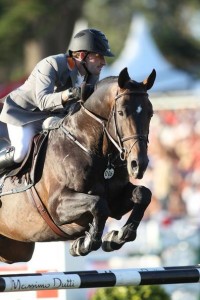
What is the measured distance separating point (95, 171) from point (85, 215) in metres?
0.29

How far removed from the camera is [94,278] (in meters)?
6.36

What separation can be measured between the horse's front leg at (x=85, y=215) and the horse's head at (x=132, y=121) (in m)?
0.35

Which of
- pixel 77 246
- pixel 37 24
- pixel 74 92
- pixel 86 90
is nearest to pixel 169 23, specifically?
pixel 37 24

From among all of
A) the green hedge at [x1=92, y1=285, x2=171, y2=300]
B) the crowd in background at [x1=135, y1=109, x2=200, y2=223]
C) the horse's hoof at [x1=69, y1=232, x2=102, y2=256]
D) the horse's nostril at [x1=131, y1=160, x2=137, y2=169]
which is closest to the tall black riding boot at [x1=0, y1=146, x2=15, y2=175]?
the horse's hoof at [x1=69, y1=232, x2=102, y2=256]

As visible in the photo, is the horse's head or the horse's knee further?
the horse's knee

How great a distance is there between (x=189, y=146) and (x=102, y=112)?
8.00 m

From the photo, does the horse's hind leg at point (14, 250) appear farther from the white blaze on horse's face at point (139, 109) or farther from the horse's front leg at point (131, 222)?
the white blaze on horse's face at point (139, 109)

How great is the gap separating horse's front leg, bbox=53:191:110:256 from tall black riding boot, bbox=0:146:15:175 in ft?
2.25

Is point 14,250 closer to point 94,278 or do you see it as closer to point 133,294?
point 133,294

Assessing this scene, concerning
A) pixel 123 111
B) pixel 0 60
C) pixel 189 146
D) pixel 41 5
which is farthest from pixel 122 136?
pixel 0 60

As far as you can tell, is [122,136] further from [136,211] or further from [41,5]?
[41,5]

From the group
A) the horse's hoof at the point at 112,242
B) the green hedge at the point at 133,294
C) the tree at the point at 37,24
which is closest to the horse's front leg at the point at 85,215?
the horse's hoof at the point at 112,242

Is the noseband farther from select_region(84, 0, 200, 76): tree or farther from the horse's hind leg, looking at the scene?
select_region(84, 0, 200, 76): tree

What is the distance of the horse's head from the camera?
635 centimetres
